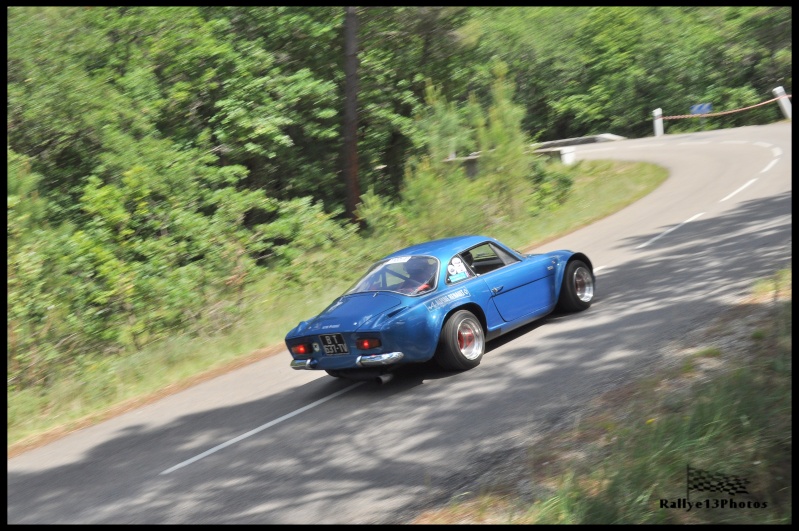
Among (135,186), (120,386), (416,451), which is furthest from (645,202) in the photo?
(416,451)

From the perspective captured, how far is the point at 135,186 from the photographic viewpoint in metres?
18.3

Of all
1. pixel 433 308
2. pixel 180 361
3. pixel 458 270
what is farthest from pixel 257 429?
pixel 180 361

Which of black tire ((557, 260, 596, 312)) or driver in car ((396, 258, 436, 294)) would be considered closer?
driver in car ((396, 258, 436, 294))

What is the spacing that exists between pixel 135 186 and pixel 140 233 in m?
1.24

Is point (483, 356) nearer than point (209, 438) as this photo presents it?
No

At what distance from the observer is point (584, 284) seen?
35.1ft

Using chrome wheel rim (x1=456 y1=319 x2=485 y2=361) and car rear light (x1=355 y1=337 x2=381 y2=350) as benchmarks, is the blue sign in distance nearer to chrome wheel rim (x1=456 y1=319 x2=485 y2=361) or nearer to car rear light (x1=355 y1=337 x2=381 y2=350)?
chrome wheel rim (x1=456 y1=319 x2=485 y2=361)

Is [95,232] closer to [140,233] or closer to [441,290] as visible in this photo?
[140,233]

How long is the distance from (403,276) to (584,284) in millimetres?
2797

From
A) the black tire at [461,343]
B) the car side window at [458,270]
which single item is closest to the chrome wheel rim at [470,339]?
the black tire at [461,343]

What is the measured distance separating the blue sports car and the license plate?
0.04 ft

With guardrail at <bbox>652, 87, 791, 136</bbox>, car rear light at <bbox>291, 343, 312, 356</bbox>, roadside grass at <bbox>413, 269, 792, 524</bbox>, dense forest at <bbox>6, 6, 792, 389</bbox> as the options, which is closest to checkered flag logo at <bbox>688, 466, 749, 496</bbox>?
roadside grass at <bbox>413, 269, 792, 524</bbox>

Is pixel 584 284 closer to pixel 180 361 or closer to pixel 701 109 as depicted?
pixel 180 361

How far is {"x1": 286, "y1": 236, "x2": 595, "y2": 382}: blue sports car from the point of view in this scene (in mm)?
8438
